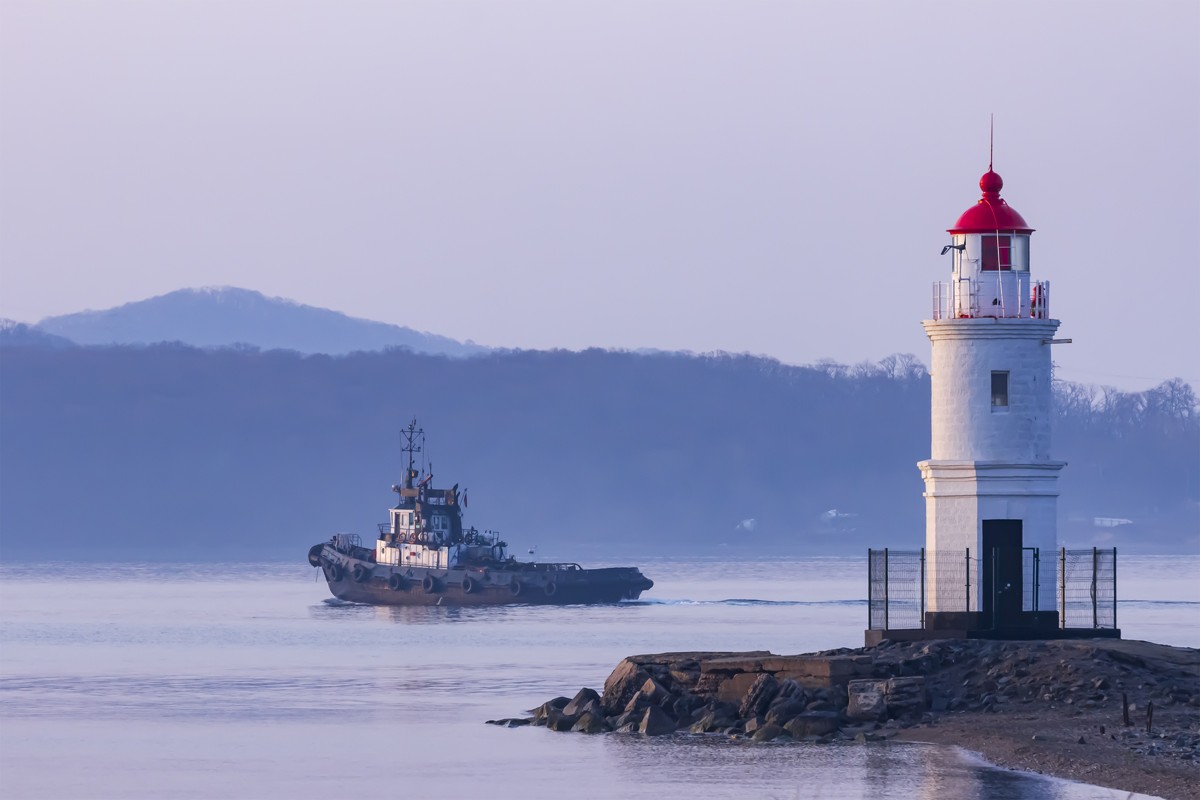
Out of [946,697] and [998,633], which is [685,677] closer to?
[946,697]

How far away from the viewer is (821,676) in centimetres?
3206

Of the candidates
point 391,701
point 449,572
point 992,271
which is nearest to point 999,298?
point 992,271

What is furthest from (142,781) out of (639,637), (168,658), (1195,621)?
(1195,621)

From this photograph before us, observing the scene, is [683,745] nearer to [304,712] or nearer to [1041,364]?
[1041,364]

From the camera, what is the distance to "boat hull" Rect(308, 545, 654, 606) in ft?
273

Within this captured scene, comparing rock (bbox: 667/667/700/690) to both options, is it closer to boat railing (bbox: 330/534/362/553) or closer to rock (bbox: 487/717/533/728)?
rock (bbox: 487/717/533/728)

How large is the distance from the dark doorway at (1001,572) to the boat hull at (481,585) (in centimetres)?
5190

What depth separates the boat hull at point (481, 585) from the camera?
83.2m

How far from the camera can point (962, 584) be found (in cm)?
3253

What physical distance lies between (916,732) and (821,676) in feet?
6.43

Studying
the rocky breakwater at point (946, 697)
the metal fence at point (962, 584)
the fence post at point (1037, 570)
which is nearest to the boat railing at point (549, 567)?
the rocky breakwater at point (946, 697)

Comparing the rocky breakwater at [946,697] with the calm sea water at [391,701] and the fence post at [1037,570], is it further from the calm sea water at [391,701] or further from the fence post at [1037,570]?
the fence post at [1037,570]

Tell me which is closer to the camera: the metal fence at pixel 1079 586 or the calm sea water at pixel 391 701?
the calm sea water at pixel 391 701

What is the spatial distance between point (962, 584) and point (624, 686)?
227 inches
